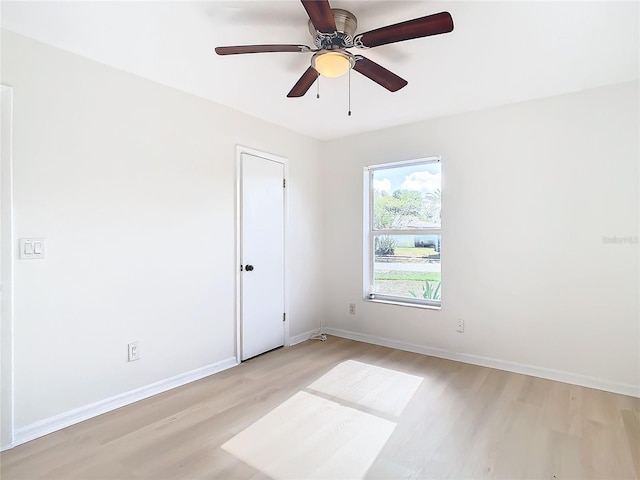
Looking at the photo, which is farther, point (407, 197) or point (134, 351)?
point (407, 197)

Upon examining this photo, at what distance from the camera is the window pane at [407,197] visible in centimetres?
371

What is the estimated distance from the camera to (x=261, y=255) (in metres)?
3.65

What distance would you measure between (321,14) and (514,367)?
3.21 m

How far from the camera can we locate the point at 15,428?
6.79 ft

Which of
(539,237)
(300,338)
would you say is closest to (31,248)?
(300,338)

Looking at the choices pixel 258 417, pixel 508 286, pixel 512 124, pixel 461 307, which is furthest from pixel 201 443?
pixel 512 124

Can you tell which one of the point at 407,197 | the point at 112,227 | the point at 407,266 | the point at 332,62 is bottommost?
the point at 407,266

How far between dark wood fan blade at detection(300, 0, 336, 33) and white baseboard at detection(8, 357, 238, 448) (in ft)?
8.99

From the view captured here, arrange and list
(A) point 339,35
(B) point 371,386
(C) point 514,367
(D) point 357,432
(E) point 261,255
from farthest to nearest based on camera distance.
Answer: (E) point 261,255 → (C) point 514,367 → (B) point 371,386 → (D) point 357,432 → (A) point 339,35

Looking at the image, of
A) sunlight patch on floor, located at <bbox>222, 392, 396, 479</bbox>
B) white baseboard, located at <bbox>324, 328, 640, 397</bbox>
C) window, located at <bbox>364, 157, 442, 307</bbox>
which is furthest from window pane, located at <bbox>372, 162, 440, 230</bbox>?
sunlight patch on floor, located at <bbox>222, 392, 396, 479</bbox>

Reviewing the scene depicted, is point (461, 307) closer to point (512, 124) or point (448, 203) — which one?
point (448, 203)

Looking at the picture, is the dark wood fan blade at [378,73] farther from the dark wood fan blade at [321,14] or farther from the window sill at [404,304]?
the window sill at [404,304]

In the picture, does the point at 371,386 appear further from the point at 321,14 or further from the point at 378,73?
the point at 321,14

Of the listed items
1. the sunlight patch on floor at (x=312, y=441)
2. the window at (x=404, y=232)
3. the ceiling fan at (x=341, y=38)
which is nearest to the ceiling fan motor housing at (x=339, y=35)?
the ceiling fan at (x=341, y=38)
